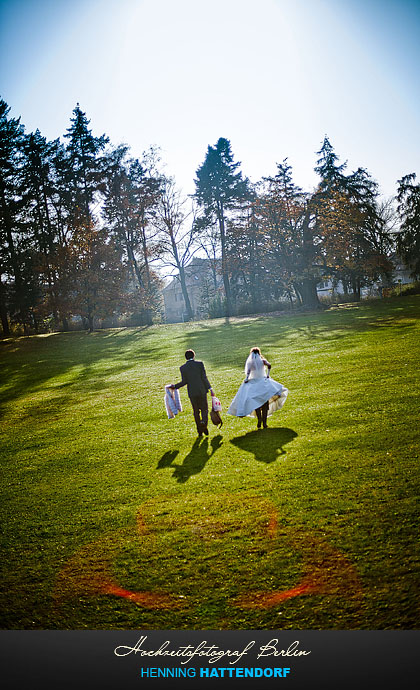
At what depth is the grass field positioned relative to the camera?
5074 millimetres

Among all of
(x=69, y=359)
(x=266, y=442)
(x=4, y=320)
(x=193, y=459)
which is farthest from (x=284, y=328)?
(x=4, y=320)

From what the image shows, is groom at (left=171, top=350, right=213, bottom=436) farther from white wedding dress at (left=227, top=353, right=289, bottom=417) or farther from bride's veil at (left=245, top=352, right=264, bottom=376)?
bride's veil at (left=245, top=352, right=264, bottom=376)

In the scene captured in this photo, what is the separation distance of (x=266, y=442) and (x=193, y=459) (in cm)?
172

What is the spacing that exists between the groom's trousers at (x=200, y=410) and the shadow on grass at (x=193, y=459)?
33 centimetres

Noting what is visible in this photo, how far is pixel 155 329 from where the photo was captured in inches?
1667

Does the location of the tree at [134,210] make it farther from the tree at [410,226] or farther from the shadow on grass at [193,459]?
the shadow on grass at [193,459]

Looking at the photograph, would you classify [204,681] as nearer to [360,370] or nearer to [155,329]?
[360,370]

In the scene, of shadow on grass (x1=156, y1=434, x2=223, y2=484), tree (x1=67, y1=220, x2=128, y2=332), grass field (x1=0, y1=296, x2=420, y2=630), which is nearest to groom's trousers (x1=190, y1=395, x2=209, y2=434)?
shadow on grass (x1=156, y1=434, x2=223, y2=484)

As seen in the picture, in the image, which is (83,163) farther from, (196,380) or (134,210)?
(196,380)

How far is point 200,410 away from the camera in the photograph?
1155 cm

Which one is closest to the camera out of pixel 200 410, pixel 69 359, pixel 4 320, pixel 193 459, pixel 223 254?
pixel 193 459

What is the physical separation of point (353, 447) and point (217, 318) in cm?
3771

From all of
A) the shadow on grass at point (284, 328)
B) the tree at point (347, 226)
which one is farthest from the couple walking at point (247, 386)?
the tree at point (347, 226)

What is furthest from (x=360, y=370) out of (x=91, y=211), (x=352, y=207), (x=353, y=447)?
(x=91, y=211)
